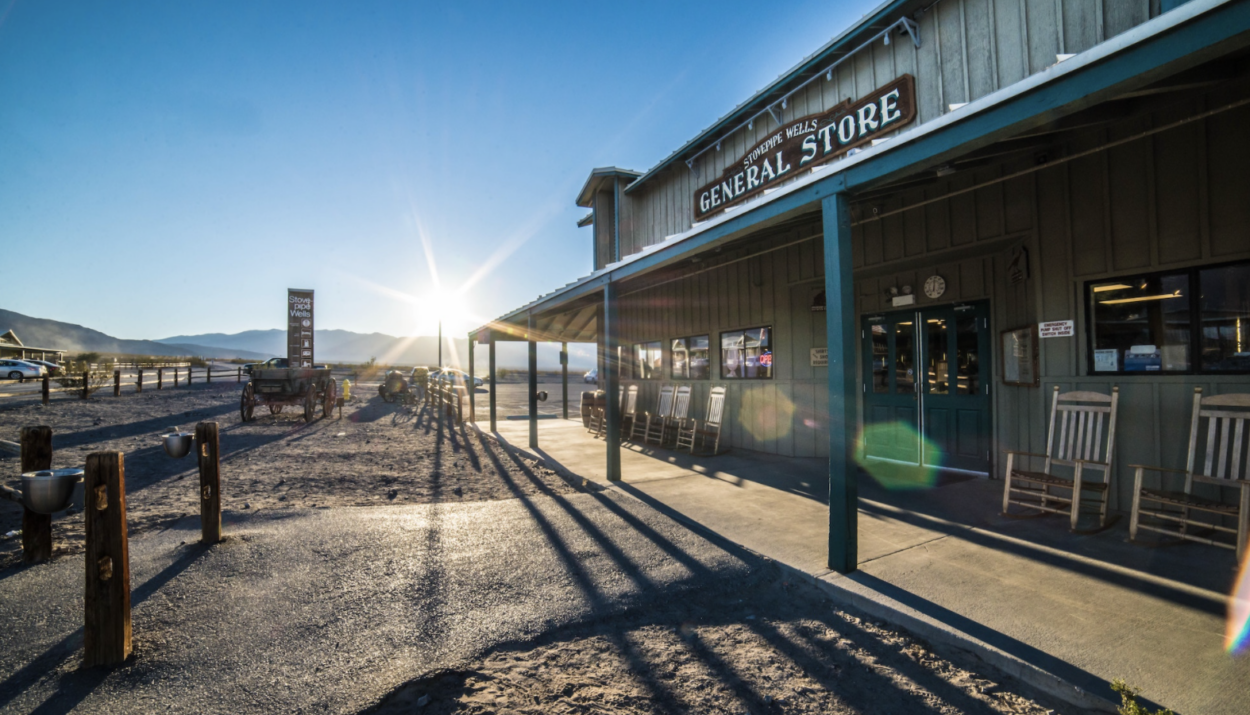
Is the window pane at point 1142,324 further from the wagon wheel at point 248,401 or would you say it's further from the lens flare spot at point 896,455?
the wagon wheel at point 248,401

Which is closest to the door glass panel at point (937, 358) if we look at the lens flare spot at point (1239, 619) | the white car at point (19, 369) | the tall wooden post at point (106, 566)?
the lens flare spot at point (1239, 619)

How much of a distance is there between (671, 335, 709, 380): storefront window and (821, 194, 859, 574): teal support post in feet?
21.7

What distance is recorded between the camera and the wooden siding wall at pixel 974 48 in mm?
4309

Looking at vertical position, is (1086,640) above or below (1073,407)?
below

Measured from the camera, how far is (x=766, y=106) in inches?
312

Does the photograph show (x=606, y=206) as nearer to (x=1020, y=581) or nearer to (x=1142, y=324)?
(x=1142, y=324)

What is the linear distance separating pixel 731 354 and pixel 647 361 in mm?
3112

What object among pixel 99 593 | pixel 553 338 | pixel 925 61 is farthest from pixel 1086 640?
pixel 553 338

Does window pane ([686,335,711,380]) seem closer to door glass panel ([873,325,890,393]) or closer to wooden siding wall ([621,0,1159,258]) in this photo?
door glass panel ([873,325,890,393])

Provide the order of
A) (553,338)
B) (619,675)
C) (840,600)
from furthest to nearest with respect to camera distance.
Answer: (553,338) → (840,600) → (619,675)

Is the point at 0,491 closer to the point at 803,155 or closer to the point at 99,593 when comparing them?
the point at 99,593

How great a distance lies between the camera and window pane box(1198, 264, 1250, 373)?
3969mm

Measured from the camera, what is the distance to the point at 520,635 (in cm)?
288

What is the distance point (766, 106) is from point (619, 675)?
7872 mm
